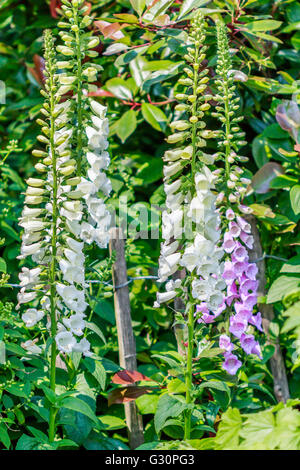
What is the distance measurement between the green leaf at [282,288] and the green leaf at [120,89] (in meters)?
1.30

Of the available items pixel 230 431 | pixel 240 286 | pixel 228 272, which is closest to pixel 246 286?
pixel 240 286

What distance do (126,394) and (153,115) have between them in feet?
4.76

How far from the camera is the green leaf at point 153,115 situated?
10.5 feet

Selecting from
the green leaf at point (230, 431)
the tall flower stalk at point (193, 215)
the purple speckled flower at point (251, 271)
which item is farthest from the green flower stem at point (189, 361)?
the purple speckled flower at point (251, 271)

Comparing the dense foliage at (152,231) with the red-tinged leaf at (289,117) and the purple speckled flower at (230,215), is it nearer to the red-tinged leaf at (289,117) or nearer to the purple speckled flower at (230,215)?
the red-tinged leaf at (289,117)

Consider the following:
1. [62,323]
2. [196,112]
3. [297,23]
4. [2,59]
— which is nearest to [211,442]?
[62,323]

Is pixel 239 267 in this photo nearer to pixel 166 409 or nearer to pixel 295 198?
pixel 295 198

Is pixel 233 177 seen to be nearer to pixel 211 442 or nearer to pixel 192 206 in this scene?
pixel 192 206

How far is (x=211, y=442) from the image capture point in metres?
2.18

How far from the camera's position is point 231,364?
266 cm

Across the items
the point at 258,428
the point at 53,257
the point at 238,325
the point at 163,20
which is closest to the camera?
the point at 258,428

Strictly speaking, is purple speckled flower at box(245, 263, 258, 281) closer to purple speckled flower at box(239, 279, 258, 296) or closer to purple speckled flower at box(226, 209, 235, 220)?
purple speckled flower at box(239, 279, 258, 296)

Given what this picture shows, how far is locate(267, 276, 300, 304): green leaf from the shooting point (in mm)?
2951

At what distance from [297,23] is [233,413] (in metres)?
2.25
